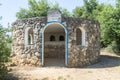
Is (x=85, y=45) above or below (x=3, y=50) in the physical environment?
above

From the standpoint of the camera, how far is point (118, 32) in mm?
18688

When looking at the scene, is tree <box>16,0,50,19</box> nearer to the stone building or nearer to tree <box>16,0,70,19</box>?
tree <box>16,0,70,19</box>

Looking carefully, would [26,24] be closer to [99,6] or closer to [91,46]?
[91,46]

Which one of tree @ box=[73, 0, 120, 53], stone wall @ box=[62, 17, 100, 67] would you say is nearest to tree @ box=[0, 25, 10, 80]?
stone wall @ box=[62, 17, 100, 67]

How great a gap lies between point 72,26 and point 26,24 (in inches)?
112

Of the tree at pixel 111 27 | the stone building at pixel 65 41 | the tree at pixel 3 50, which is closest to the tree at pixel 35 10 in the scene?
the tree at pixel 111 27

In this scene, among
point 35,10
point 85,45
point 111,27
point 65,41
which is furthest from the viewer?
point 35,10

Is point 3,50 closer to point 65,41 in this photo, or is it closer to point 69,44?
point 69,44

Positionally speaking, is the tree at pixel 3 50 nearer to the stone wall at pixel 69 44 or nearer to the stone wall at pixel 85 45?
the stone wall at pixel 69 44

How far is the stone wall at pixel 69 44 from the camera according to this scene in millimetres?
11906

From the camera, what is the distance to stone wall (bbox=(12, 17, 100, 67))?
11.9 metres

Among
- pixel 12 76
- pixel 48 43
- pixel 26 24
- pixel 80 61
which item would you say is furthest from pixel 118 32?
pixel 12 76

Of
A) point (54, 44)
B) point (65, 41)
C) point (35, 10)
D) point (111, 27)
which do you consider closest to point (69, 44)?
point (65, 41)

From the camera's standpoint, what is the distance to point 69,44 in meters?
11.8
